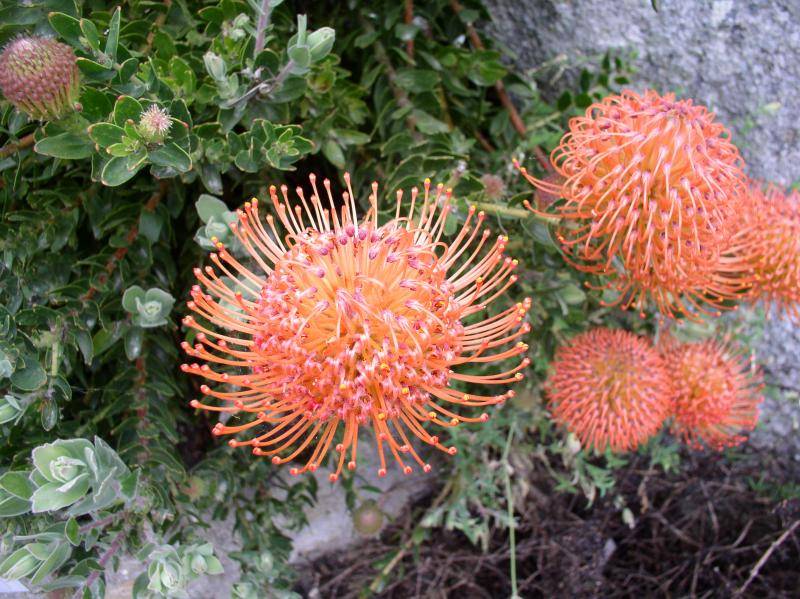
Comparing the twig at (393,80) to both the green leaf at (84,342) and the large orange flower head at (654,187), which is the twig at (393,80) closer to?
the large orange flower head at (654,187)

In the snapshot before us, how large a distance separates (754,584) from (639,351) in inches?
50.5

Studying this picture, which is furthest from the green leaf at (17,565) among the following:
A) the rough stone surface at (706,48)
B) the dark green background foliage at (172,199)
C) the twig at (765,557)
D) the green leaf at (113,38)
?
the twig at (765,557)

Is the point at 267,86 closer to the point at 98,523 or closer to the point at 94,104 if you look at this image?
the point at 94,104

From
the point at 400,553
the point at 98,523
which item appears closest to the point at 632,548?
the point at 400,553

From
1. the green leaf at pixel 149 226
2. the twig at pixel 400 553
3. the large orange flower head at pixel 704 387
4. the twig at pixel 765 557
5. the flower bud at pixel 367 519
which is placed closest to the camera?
the green leaf at pixel 149 226

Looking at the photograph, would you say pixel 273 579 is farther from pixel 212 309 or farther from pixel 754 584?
pixel 754 584

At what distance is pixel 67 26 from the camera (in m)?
1.31

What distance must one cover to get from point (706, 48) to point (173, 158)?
1.78 metres

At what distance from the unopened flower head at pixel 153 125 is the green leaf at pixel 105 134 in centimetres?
4

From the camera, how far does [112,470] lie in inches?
49.1

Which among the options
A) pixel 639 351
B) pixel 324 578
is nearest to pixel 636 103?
pixel 639 351

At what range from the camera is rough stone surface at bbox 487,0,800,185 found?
7.09 ft

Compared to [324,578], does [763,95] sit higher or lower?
higher

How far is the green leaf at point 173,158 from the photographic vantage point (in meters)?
1.32
